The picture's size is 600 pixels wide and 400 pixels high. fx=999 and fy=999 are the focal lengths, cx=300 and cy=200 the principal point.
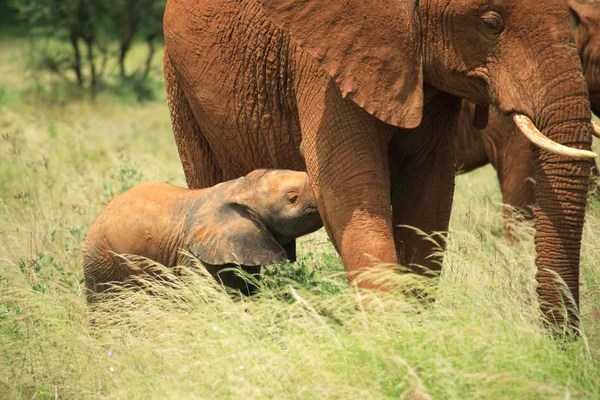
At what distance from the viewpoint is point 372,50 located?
434 cm

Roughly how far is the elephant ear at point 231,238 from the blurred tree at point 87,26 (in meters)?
12.1

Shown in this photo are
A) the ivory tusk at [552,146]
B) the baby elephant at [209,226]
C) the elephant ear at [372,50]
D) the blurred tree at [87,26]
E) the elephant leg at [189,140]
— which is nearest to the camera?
the ivory tusk at [552,146]

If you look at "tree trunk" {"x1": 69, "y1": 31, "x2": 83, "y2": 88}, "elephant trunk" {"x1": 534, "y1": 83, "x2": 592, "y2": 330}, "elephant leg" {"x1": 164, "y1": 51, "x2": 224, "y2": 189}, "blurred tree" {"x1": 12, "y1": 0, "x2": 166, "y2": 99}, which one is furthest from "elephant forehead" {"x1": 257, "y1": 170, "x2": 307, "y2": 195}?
"tree trunk" {"x1": 69, "y1": 31, "x2": 83, "y2": 88}

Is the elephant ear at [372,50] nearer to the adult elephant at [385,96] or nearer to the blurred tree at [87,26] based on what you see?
the adult elephant at [385,96]

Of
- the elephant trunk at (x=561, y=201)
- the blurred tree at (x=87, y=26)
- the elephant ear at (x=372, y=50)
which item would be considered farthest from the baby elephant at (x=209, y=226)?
the blurred tree at (x=87, y=26)

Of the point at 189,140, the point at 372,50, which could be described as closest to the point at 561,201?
the point at 372,50

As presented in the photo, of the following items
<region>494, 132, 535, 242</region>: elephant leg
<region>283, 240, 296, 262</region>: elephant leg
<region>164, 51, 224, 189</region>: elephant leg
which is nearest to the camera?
<region>283, 240, 296, 262</region>: elephant leg

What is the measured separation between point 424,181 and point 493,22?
1.19 metres

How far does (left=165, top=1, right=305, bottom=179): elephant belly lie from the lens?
Result: 4852mm

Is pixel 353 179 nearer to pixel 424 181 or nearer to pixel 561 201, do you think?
pixel 424 181

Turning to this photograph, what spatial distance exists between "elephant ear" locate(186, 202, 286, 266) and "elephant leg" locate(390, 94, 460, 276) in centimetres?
66

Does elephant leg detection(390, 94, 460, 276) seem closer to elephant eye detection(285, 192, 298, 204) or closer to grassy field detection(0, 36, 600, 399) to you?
grassy field detection(0, 36, 600, 399)

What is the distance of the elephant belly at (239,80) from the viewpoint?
4.85 m

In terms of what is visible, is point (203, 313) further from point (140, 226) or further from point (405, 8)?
point (405, 8)
